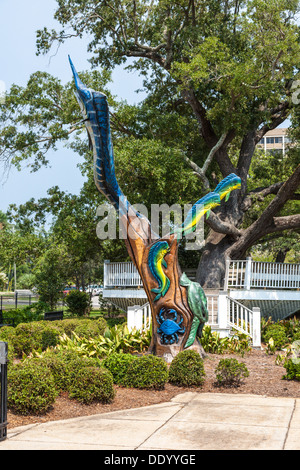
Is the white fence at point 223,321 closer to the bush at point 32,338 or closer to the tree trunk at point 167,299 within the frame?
the bush at point 32,338

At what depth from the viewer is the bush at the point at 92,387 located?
7.82 metres

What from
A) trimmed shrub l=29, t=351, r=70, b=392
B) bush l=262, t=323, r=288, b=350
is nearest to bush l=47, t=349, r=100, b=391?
trimmed shrub l=29, t=351, r=70, b=392

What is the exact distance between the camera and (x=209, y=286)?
20406 mm

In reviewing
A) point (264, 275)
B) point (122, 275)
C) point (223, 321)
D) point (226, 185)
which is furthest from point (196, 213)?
point (122, 275)

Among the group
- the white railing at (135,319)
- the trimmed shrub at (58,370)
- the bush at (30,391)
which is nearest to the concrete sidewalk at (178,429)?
the bush at (30,391)

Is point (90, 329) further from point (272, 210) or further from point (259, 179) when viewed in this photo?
point (259, 179)

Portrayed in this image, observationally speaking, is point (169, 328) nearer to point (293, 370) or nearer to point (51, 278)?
point (293, 370)

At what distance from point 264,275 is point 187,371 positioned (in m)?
9.19

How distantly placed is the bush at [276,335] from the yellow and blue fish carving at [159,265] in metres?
4.57

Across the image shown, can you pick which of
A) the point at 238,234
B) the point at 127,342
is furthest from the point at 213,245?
the point at 127,342

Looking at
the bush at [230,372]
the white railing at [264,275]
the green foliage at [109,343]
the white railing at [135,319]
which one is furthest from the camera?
the white railing at [264,275]

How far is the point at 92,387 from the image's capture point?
25.7ft

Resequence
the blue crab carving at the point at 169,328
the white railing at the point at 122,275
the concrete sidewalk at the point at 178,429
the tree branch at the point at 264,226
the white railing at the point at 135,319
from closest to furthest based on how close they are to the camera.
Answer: the concrete sidewalk at the point at 178,429 → the blue crab carving at the point at 169,328 → the white railing at the point at 135,319 → the white railing at the point at 122,275 → the tree branch at the point at 264,226

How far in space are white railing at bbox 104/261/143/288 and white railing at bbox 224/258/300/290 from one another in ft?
11.3
